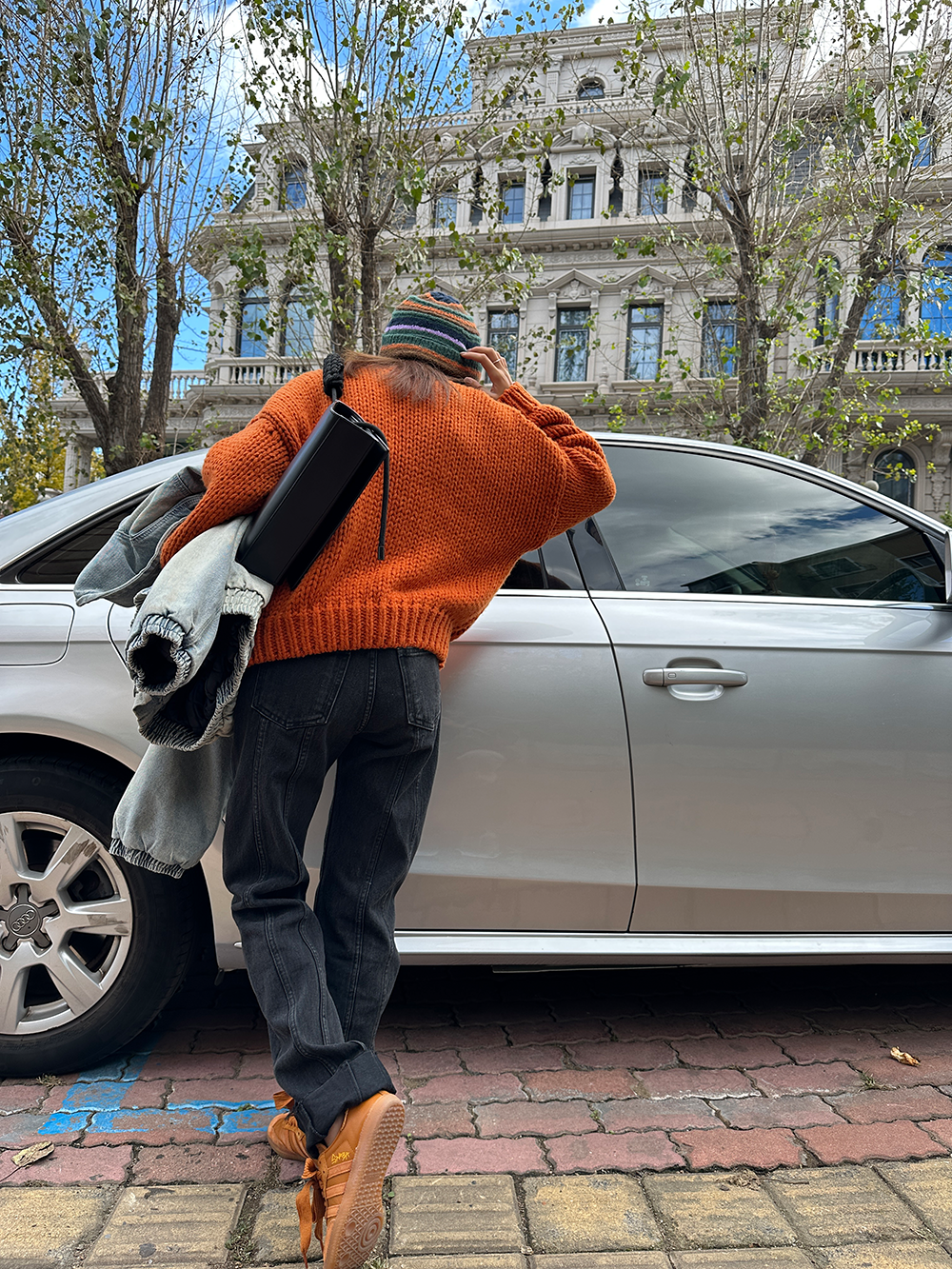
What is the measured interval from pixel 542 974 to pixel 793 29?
10675 millimetres

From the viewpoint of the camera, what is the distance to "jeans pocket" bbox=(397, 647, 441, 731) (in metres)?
1.64

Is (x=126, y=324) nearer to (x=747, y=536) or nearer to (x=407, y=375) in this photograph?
(x=747, y=536)

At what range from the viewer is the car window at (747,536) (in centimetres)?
249

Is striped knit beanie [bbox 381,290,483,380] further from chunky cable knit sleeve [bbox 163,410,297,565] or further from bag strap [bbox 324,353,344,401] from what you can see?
chunky cable knit sleeve [bbox 163,410,297,565]

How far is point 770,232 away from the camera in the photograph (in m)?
11.0

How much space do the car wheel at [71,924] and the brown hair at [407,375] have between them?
3.86ft

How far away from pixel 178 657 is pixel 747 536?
171 cm

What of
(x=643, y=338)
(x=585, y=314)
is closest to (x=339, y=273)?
(x=643, y=338)

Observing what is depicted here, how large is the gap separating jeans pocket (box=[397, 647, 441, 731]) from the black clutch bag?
0.24 metres

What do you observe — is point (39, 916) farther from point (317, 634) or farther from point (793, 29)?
point (793, 29)

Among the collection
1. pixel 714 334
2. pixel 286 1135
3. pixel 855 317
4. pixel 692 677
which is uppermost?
pixel 714 334

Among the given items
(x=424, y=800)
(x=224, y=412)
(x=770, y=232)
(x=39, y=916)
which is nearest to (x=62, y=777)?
(x=39, y=916)

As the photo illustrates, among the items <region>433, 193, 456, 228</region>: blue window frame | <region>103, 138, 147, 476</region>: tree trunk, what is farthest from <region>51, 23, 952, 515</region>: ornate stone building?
<region>103, 138, 147, 476</region>: tree trunk

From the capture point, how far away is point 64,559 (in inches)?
91.0
